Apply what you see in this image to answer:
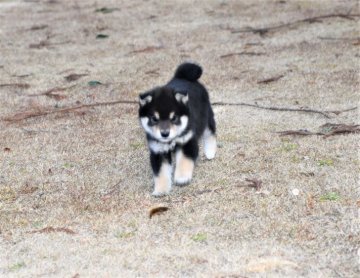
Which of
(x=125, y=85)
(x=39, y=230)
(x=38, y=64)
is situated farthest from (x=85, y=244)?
(x=38, y=64)

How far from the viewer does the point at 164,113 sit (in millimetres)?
6062

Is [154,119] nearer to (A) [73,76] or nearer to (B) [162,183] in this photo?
(B) [162,183]

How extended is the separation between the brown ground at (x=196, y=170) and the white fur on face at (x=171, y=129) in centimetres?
54

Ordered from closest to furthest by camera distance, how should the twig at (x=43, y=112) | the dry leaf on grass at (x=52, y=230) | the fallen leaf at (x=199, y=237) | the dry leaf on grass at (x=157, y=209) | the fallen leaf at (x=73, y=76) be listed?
the fallen leaf at (x=199, y=237)
the dry leaf on grass at (x=52, y=230)
the dry leaf on grass at (x=157, y=209)
the twig at (x=43, y=112)
the fallen leaf at (x=73, y=76)

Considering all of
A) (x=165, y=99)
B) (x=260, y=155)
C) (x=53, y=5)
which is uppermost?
(x=165, y=99)

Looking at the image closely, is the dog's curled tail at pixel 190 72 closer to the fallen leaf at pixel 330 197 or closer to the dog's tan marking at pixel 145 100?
the dog's tan marking at pixel 145 100

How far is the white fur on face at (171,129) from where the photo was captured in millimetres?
6000

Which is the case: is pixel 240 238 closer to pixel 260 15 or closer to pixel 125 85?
pixel 125 85

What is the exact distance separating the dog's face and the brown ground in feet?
1.94

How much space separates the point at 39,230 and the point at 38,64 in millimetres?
7383

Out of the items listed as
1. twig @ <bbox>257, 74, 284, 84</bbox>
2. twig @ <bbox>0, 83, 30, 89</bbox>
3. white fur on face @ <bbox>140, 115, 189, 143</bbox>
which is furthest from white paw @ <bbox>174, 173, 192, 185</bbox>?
twig @ <bbox>0, 83, 30, 89</bbox>

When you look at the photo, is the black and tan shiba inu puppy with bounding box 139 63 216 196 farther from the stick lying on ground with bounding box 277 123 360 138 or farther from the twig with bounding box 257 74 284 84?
the twig with bounding box 257 74 284 84

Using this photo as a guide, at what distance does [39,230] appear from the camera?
5.66 meters

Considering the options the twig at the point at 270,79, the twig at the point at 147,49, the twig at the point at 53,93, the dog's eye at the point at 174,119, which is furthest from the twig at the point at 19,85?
the dog's eye at the point at 174,119
